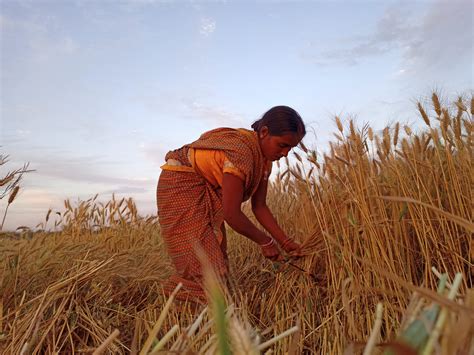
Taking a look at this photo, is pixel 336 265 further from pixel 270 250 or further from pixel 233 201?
pixel 233 201

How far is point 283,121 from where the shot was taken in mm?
2020

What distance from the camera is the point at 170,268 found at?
108 inches

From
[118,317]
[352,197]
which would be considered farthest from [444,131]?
[118,317]

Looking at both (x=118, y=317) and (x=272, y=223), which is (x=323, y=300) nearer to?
(x=272, y=223)

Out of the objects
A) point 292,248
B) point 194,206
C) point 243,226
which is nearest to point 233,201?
point 243,226

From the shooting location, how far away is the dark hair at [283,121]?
2.02 m

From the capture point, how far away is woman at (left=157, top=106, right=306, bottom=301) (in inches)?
78.9

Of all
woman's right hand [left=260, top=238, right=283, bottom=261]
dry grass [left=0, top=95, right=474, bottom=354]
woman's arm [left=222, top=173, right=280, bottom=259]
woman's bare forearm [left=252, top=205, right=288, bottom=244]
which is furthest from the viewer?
woman's bare forearm [left=252, top=205, right=288, bottom=244]

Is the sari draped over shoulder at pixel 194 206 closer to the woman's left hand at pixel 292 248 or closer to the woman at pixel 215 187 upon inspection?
the woman at pixel 215 187

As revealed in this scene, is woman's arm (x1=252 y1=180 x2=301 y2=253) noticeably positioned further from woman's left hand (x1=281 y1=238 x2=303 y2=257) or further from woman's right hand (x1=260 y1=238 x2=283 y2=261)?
woman's right hand (x1=260 y1=238 x2=283 y2=261)

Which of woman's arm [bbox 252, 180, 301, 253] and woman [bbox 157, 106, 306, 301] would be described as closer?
woman [bbox 157, 106, 306, 301]

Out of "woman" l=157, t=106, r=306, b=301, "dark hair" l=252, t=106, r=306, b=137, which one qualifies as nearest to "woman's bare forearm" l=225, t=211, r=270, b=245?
"woman" l=157, t=106, r=306, b=301

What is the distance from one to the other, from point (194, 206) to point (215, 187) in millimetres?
154

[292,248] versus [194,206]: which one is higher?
[194,206]
